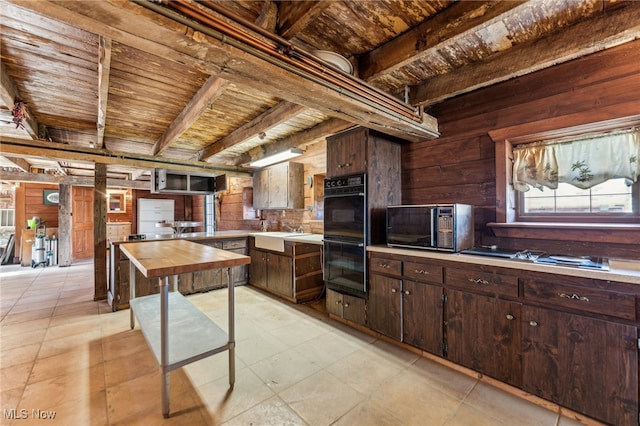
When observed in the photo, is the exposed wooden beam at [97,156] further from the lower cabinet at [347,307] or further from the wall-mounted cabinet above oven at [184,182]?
the lower cabinet at [347,307]

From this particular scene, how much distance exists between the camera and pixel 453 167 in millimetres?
2756

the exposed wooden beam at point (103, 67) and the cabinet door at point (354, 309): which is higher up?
the exposed wooden beam at point (103, 67)

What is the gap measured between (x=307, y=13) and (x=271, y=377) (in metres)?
2.47

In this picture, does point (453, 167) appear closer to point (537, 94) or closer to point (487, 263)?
point (537, 94)

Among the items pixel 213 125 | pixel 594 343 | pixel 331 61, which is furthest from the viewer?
pixel 213 125

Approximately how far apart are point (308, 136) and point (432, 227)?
225 cm

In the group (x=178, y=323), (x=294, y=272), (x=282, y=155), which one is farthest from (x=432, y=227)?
(x=282, y=155)

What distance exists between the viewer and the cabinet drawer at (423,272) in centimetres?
226

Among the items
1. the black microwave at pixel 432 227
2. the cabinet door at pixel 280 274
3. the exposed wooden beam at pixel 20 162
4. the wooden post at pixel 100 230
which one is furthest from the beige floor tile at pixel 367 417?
the exposed wooden beam at pixel 20 162

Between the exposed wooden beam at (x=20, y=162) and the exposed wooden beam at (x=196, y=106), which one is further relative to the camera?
the exposed wooden beam at (x=20, y=162)

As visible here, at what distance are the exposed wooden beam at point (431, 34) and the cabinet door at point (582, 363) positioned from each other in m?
1.84

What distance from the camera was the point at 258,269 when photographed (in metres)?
4.46

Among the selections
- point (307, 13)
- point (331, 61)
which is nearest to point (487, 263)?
point (331, 61)

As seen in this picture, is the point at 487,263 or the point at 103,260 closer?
the point at 487,263
